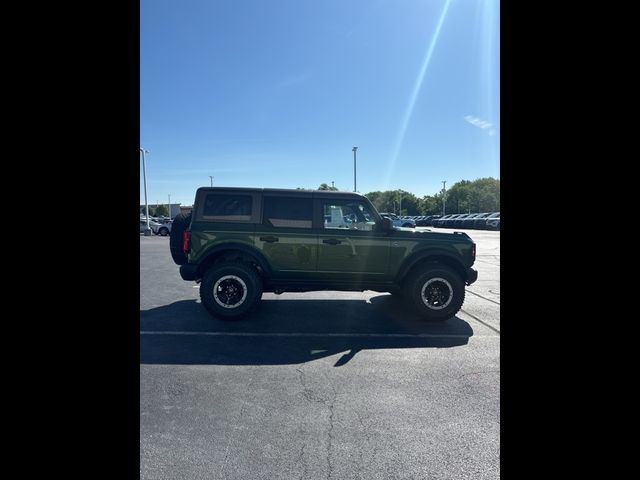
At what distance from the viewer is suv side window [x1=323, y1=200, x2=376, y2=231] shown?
5.36 metres

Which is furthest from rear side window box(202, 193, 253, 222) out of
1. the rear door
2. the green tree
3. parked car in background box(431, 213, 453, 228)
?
the green tree

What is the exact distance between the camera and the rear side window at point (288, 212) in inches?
209

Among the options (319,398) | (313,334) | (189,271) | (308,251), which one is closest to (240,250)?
(189,271)

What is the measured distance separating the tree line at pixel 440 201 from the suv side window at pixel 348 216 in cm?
4782

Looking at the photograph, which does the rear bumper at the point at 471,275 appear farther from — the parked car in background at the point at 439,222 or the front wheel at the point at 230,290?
the parked car in background at the point at 439,222

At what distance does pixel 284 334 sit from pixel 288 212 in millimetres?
2008

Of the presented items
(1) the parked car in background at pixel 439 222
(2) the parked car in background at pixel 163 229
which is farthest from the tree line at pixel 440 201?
(2) the parked car in background at pixel 163 229

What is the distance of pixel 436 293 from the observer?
5.25 metres
